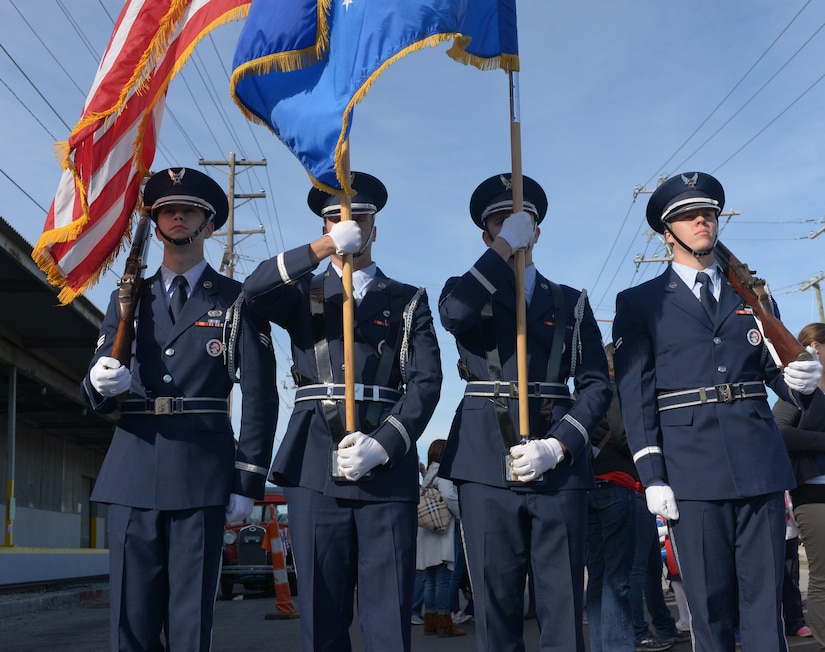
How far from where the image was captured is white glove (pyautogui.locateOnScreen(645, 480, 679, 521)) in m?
4.14

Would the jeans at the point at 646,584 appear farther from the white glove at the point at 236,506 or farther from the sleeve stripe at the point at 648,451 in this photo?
the white glove at the point at 236,506

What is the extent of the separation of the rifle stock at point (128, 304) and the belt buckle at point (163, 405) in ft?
0.73

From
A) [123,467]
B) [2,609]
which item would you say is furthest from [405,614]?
[2,609]

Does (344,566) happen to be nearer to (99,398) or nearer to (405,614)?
(405,614)

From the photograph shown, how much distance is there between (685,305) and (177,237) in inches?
92.4

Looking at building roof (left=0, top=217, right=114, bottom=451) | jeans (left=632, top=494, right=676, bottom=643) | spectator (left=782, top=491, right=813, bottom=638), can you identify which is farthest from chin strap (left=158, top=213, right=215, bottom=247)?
building roof (left=0, top=217, right=114, bottom=451)

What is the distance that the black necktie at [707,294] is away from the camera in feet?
14.4

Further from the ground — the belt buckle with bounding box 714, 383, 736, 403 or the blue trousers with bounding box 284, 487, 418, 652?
the belt buckle with bounding box 714, 383, 736, 403

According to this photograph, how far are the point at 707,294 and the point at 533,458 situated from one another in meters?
1.20

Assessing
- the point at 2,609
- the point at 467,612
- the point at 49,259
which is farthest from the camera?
the point at 2,609

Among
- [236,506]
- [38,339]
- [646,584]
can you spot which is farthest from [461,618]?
[38,339]

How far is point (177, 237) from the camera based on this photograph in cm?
449

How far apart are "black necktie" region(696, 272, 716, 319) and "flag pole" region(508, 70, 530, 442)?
2.68ft

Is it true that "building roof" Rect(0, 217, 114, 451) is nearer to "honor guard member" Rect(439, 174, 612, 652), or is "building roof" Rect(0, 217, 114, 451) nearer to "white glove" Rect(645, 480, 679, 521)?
"honor guard member" Rect(439, 174, 612, 652)
